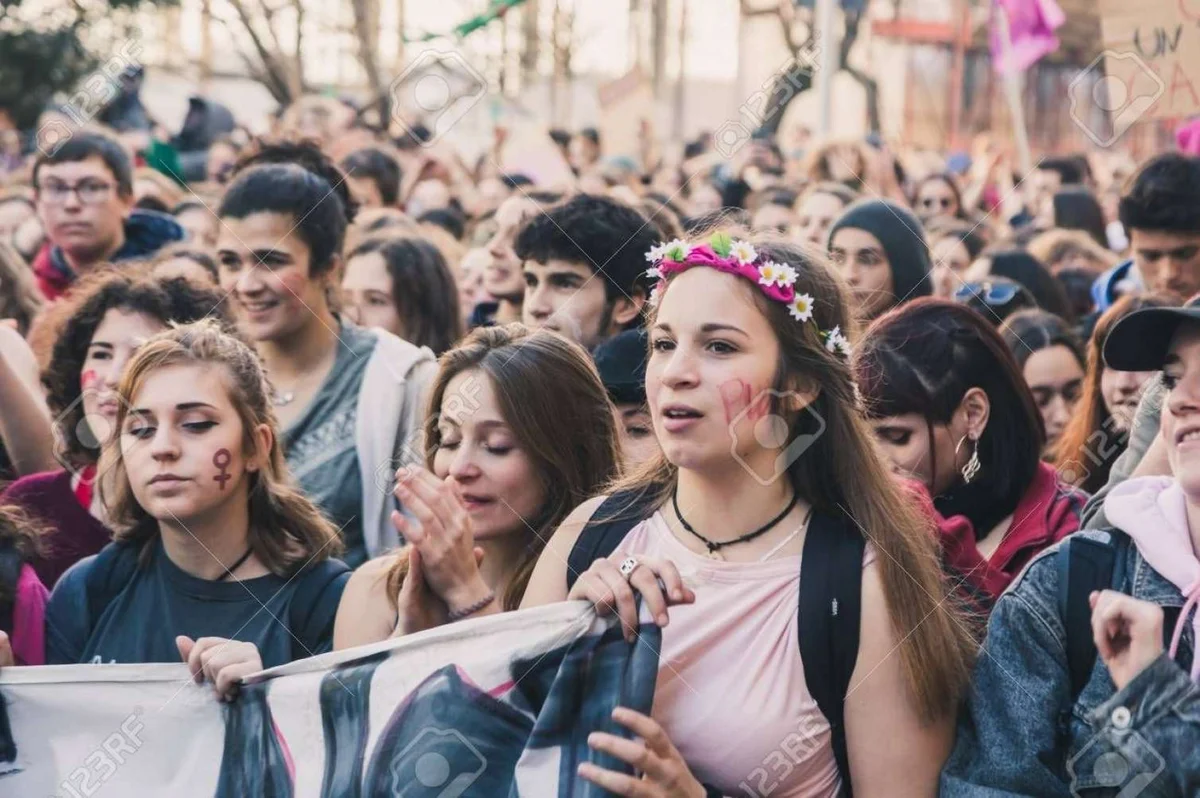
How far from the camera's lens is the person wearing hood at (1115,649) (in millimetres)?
2629

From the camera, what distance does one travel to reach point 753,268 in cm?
313

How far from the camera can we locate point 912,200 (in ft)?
38.1

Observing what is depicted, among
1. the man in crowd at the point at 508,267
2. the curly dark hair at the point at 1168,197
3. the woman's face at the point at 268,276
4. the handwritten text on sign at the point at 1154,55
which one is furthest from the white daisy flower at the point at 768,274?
the handwritten text on sign at the point at 1154,55

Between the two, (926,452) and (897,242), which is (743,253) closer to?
(926,452)

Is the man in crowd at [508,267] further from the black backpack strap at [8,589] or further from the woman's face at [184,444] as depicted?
the black backpack strap at [8,589]

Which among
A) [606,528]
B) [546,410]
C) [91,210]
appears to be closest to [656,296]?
[606,528]

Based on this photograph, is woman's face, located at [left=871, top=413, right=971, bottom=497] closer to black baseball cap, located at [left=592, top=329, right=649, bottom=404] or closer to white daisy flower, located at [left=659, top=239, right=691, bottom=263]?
black baseball cap, located at [left=592, top=329, right=649, bottom=404]

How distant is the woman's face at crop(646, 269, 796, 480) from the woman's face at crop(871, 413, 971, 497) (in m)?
0.97

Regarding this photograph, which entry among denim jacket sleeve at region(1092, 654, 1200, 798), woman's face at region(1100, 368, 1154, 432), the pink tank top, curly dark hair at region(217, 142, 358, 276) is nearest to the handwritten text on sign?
woman's face at region(1100, 368, 1154, 432)

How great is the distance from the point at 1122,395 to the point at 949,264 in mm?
2984

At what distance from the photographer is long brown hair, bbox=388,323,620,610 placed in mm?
3801

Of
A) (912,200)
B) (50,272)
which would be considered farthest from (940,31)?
(50,272)

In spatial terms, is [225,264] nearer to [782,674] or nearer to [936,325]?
[936,325]

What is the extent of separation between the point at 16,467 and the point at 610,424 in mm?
1729
